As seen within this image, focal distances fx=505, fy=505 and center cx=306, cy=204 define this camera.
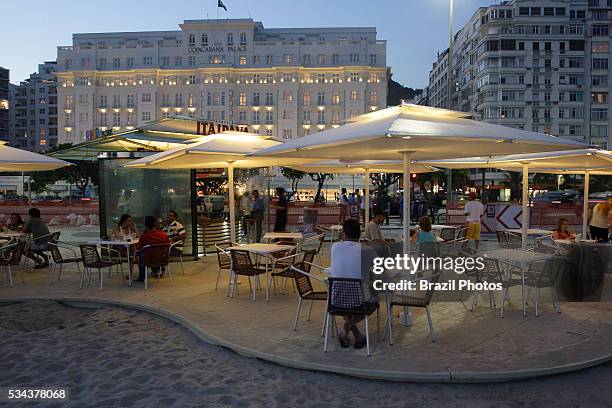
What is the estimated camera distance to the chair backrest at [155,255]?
8.41 metres

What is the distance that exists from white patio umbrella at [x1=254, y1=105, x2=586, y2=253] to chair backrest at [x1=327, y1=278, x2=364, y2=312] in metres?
1.45

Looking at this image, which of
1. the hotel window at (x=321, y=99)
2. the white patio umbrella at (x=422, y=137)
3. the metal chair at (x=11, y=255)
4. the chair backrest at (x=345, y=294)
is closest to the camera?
the white patio umbrella at (x=422, y=137)

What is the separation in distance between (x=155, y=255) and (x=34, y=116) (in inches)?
5033

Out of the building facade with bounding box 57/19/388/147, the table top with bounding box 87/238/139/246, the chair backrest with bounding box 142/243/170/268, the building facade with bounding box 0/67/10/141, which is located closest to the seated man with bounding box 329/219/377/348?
the chair backrest with bounding box 142/243/170/268

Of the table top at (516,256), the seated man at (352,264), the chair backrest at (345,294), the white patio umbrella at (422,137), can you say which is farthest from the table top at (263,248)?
the table top at (516,256)

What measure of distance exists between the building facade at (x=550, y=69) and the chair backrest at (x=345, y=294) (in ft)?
243

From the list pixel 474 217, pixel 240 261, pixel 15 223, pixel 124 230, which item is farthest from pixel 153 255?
pixel 474 217

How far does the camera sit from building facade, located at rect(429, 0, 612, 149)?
72875mm

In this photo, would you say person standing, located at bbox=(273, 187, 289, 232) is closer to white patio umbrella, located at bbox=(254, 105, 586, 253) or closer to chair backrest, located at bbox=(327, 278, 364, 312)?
white patio umbrella, located at bbox=(254, 105, 586, 253)

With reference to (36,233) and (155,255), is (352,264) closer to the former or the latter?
(155,255)

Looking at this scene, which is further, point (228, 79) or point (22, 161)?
point (228, 79)

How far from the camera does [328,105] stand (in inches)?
3346

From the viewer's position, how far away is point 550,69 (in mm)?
73125

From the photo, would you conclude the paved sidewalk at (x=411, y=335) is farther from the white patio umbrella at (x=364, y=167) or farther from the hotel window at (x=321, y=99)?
the hotel window at (x=321, y=99)
